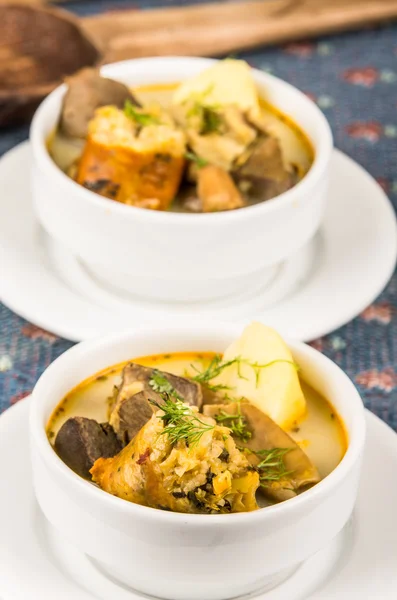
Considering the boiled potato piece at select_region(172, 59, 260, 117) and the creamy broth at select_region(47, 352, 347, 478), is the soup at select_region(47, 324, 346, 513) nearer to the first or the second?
the creamy broth at select_region(47, 352, 347, 478)

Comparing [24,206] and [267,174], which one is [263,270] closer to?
[267,174]

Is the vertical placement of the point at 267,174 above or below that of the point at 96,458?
below

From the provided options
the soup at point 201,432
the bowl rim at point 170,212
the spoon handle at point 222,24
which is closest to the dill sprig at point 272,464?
the soup at point 201,432

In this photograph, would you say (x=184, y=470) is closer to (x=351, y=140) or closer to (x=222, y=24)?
(x=351, y=140)

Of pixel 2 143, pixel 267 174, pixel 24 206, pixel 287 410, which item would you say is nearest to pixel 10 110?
pixel 2 143

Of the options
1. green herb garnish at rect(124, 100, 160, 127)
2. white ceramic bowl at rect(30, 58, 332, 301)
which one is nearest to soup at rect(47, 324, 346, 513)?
white ceramic bowl at rect(30, 58, 332, 301)

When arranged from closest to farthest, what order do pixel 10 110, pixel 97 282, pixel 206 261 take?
pixel 206 261, pixel 97 282, pixel 10 110

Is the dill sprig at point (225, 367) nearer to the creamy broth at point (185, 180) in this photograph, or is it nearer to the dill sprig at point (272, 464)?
the dill sprig at point (272, 464)

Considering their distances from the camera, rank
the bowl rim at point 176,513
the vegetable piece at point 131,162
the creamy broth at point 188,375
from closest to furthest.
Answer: the bowl rim at point 176,513, the creamy broth at point 188,375, the vegetable piece at point 131,162
